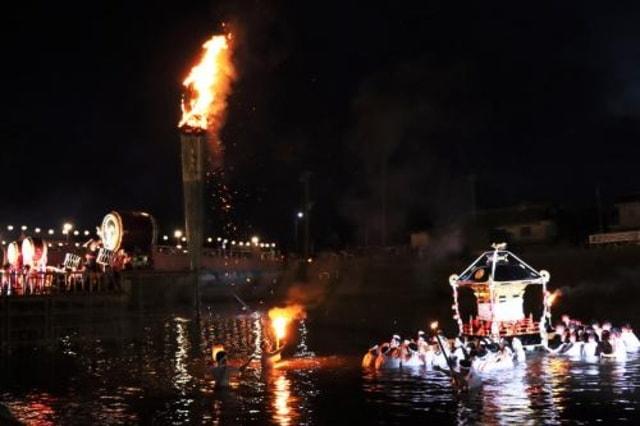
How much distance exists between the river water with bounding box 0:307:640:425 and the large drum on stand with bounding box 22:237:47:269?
50.9 ft

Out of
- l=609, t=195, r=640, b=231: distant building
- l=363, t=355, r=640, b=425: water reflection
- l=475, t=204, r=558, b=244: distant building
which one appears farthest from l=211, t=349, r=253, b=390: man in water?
l=609, t=195, r=640, b=231: distant building

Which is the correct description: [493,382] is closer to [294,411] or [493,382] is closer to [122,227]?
[294,411]

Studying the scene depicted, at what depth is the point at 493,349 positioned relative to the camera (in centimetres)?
3347

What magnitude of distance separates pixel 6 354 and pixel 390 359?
80.5 feet

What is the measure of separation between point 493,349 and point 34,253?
1510 inches

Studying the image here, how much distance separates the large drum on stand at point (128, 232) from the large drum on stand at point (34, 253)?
5.70 m

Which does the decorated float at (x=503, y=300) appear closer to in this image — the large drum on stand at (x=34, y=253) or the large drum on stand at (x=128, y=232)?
the large drum on stand at (x=128, y=232)

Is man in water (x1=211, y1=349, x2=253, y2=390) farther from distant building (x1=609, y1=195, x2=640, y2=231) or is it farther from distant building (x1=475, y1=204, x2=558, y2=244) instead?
distant building (x1=609, y1=195, x2=640, y2=231)

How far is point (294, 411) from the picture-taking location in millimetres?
25391

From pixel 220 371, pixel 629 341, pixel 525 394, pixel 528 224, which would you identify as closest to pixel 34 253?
pixel 220 371

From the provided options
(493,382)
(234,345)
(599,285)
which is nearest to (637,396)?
(493,382)

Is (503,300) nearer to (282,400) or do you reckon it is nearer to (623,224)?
(282,400)

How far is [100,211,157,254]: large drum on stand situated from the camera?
61.4m

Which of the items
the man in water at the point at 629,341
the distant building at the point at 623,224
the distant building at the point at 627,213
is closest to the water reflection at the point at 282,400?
the man in water at the point at 629,341
